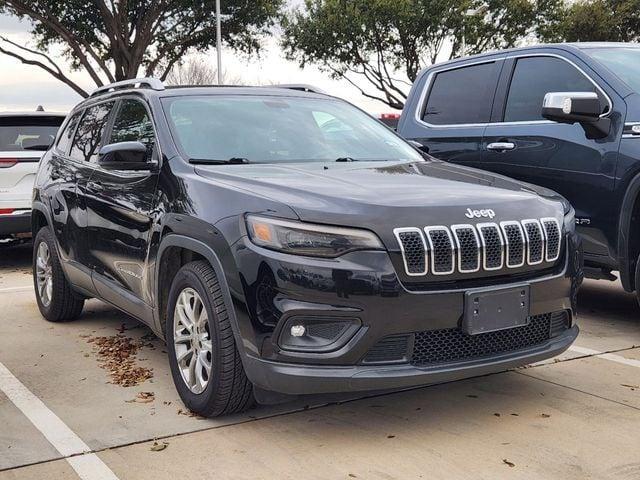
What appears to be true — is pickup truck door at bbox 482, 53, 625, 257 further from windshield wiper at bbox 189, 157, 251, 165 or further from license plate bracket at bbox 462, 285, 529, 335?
windshield wiper at bbox 189, 157, 251, 165

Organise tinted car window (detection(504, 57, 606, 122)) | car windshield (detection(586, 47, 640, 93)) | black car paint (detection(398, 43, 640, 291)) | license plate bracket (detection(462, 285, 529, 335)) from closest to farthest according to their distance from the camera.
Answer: license plate bracket (detection(462, 285, 529, 335)), black car paint (detection(398, 43, 640, 291)), car windshield (detection(586, 47, 640, 93)), tinted car window (detection(504, 57, 606, 122))

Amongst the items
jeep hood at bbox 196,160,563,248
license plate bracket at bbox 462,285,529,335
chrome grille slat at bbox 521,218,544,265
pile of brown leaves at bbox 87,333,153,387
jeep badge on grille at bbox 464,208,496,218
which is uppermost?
jeep hood at bbox 196,160,563,248

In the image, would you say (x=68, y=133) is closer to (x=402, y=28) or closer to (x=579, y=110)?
(x=579, y=110)

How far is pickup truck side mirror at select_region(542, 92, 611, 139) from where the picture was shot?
515 centimetres

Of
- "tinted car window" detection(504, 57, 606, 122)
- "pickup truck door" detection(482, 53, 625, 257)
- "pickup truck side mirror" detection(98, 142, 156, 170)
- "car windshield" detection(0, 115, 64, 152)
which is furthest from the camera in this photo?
"car windshield" detection(0, 115, 64, 152)

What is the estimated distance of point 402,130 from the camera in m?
7.07

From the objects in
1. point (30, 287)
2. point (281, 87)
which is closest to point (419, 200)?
point (281, 87)

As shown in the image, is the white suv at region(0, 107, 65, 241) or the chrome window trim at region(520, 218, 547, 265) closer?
the chrome window trim at region(520, 218, 547, 265)

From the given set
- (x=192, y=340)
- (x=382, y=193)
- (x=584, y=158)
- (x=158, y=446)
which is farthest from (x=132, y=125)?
(x=584, y=158)

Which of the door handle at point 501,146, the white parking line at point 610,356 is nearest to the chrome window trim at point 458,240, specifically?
the white parking line at point 610,356

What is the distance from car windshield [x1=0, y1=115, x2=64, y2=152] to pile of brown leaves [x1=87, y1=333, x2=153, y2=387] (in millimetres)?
3984

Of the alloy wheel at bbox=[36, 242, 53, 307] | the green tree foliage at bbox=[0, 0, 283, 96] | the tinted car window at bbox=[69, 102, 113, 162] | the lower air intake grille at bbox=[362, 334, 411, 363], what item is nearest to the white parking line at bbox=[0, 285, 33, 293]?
the alloy wheel at bbox=[36, 242, 53, 307]

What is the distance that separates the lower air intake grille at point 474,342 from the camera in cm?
343

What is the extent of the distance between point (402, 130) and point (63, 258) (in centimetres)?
308
